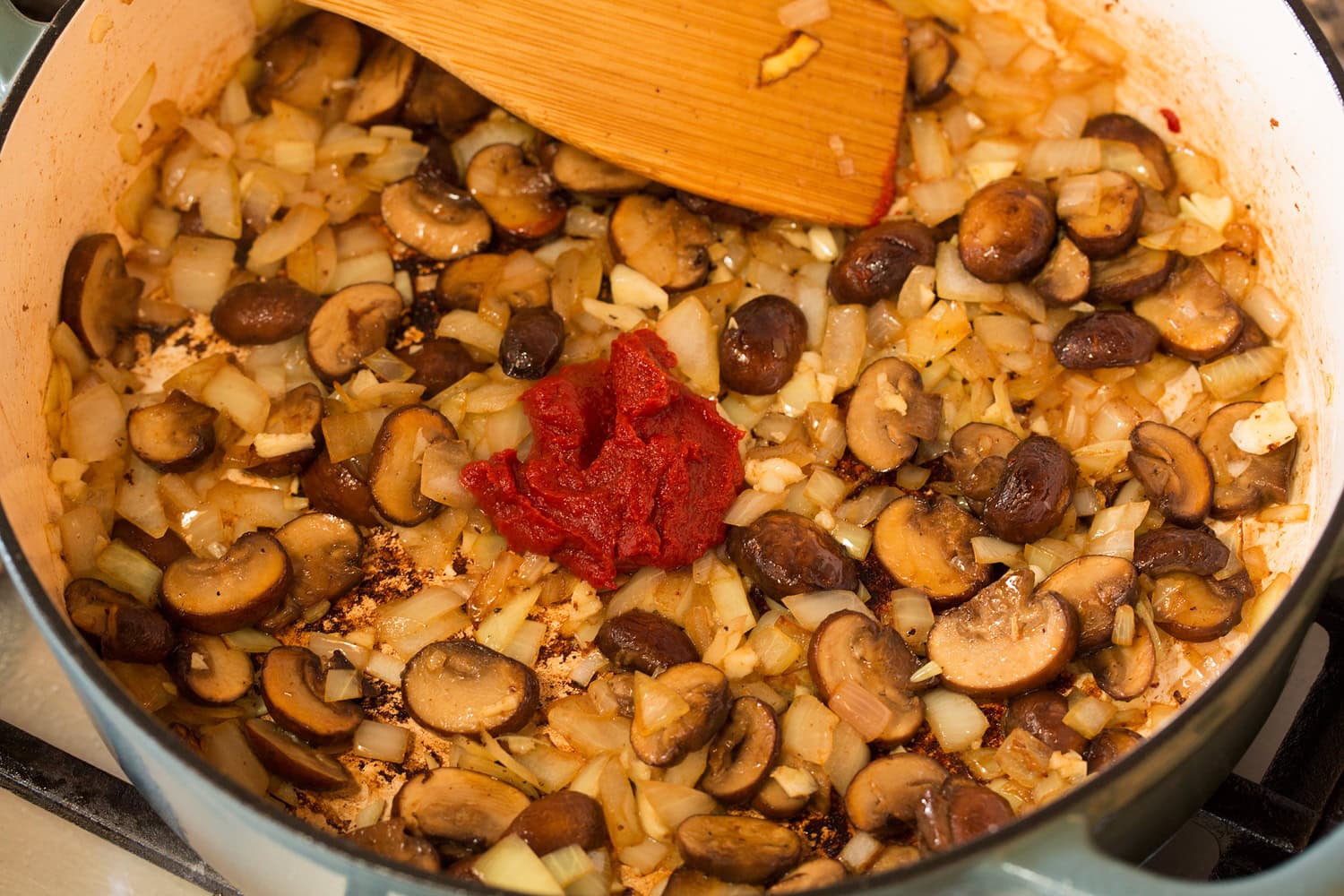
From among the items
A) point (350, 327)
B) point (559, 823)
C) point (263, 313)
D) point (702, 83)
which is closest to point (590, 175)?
point (702, 83)

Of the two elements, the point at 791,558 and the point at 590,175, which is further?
the point at 590,175

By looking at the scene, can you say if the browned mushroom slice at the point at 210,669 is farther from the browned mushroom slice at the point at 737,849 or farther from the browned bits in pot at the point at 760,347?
the browned bits in pot at the point at 760,347

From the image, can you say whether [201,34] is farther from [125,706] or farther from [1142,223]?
[1142,223]

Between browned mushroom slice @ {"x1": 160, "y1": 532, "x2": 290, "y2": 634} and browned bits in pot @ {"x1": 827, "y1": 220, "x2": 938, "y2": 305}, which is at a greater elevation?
browned bits in pot @ {"x1": 827, "y1": 220, "x2": 938, "y2": 305}

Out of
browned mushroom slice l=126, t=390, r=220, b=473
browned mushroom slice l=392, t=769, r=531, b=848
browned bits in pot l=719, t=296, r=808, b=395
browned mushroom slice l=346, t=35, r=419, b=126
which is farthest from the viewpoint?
browned mushroom slice l=346, t=35, r=419, b=126

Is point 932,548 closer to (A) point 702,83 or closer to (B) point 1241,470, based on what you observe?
(B) point 1241,470

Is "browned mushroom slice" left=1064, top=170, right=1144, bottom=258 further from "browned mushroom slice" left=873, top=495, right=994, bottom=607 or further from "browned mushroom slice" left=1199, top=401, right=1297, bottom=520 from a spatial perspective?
"browned mushroom slice" left=873, top=495, right=994, bottom=607

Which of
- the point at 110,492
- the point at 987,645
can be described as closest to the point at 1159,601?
the point at 987,645

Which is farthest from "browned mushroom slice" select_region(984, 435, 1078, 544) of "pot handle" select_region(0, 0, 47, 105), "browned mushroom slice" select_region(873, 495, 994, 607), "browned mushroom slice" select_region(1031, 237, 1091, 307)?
"pot handle" select_region(0, 0, 47, 105)

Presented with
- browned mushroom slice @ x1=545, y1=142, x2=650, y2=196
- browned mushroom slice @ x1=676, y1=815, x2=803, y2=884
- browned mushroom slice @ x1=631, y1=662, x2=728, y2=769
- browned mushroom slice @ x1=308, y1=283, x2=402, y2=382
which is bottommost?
browned mushroom slice @ x1=676, y1=815, x2=803, y2=884
